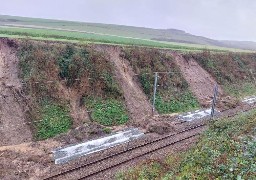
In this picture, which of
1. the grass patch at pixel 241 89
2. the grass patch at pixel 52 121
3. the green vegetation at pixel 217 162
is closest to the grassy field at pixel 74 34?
the grass patch at pixel 241 89

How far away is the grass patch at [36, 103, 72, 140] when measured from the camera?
24.6 meters

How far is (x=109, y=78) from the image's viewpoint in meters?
31.2

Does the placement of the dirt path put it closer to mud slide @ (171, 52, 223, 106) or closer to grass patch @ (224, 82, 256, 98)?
mud slide @ (171, 52, 223, 106)

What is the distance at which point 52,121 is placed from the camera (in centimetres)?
2536

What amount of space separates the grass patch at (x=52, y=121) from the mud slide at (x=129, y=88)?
6.39m

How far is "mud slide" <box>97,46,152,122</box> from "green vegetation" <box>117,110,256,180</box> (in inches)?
378

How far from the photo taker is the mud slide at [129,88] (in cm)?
3089

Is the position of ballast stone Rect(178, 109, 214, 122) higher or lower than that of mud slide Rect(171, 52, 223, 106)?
lower

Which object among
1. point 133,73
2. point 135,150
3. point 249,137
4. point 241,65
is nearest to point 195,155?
point 249,137

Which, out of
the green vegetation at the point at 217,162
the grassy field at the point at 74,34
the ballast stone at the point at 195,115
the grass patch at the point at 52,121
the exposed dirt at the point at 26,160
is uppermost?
the grassy field at the point at 74,34

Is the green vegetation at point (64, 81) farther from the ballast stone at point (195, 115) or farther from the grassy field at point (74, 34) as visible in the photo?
the ballast stone at point (195, 115)

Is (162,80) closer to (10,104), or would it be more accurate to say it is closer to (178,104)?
(178,104)

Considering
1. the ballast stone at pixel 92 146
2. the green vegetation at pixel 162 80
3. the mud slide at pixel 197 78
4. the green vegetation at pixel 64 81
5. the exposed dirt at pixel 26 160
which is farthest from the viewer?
the mud slide at pixel 197 78

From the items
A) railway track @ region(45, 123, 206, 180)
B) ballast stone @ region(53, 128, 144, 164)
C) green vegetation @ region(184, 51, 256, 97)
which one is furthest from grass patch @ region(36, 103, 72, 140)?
green vegetation @ region(184, 51, 256, 97)
